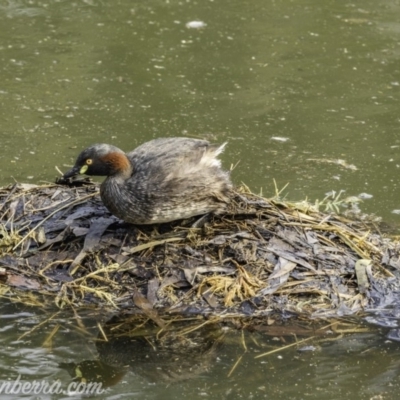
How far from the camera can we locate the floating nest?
20.7 feet

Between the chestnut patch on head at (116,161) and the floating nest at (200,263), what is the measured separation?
471mm

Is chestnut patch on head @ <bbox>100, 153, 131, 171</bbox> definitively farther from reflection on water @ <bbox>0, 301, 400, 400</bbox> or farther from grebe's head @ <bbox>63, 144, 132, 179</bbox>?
reflection on water @ <bbox>0, 301, 400, 400</bbox>

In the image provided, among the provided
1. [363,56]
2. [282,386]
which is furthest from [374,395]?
[363,56]

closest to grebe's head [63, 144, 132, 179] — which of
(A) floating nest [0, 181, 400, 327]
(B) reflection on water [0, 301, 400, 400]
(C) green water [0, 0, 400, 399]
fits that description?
(A) floating nest [0, 181, 400, 327]

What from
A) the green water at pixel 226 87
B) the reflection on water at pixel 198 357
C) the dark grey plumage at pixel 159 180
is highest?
the dark grey plumage at pixel 159 180

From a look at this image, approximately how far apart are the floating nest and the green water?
1.63 ft

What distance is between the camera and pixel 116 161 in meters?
6.48

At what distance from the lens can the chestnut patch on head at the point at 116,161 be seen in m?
6.46

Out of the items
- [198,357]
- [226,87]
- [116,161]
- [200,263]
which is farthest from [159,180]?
[226,87]

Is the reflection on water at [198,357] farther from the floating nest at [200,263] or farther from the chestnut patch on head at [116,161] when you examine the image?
the chestnut patch on head at [116,161]

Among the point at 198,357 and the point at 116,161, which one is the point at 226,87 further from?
the point at 198,357

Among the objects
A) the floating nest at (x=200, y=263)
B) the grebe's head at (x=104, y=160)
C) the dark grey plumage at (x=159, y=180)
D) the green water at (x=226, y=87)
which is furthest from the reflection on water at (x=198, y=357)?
the grebe's head at (x=104, y=160)

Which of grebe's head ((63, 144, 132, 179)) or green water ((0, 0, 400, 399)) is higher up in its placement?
grebe's head ((63, 144, 132, 179))

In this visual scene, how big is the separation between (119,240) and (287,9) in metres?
6.73
